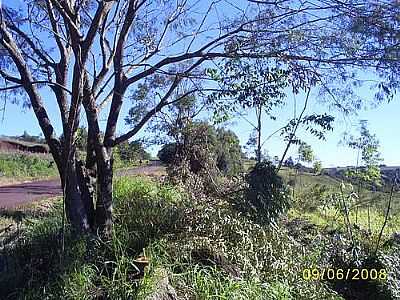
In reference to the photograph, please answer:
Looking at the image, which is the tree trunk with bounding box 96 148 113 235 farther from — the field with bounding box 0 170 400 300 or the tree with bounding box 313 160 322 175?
the tree with bounding box 313 160 322 175

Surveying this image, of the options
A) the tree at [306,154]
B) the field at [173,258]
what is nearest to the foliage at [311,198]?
the tree at [306,154]

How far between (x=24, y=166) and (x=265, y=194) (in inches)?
853

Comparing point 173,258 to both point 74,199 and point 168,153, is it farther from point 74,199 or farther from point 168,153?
point 168,153

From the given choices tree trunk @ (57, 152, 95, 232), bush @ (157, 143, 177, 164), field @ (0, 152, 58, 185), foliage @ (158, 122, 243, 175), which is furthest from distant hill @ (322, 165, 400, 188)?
field @ (0, 152, 58, 185)

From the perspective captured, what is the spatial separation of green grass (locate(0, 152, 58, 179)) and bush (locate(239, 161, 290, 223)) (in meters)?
18.7

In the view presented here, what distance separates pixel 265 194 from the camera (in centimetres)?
734

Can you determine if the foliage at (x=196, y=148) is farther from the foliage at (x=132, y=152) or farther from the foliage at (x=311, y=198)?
the foliage at (x=311, y=198)

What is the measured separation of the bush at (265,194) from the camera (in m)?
7.21

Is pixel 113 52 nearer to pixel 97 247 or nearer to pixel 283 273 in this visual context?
pixel 97 247

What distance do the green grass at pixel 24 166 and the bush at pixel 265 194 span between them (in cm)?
1866

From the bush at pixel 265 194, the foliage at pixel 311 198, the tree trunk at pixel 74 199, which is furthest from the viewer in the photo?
the foliage at pixel 311 198

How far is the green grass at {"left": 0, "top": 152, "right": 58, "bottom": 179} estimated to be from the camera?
24.9 metres

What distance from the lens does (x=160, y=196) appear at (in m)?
7.76

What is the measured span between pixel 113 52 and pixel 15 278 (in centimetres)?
331
